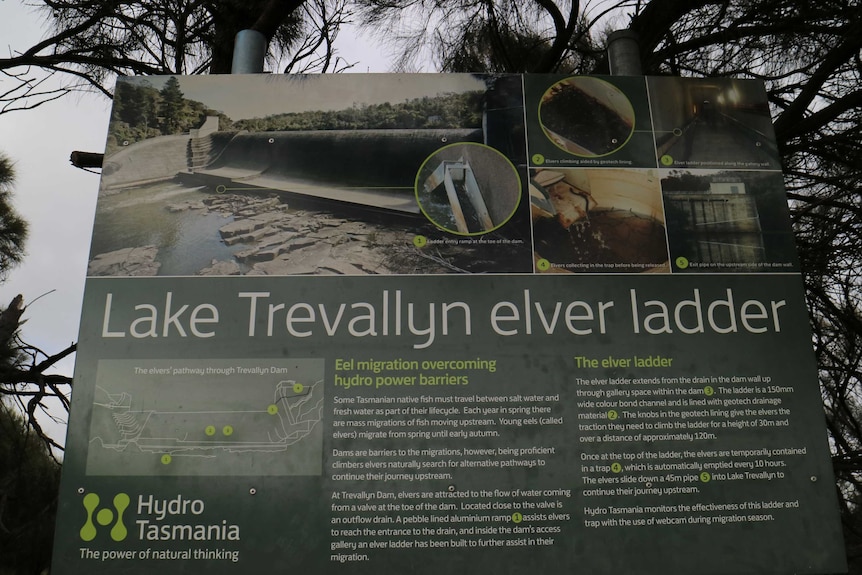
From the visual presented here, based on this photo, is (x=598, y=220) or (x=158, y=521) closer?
(x=158, y=521)

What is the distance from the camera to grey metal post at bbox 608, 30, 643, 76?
2.87 meters

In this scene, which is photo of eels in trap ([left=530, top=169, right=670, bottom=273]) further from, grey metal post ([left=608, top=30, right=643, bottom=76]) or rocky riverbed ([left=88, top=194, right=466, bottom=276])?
grey metal post ([left=608, top=30, right=643, bottom=76])

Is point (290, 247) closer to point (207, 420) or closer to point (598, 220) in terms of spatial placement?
point (207, 420)

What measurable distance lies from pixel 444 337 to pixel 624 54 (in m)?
1.31

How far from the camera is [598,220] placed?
8.25 ft

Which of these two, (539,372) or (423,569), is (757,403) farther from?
(423,569)

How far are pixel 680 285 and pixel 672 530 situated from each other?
0.73 meters

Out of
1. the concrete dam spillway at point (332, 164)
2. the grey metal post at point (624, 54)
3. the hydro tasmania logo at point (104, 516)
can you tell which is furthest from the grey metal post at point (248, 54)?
the hydro tasmania logo at point (104, 516)

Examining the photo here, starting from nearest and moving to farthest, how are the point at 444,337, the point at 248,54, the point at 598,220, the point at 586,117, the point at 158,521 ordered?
the point at 158,521 < the point at 444,337 < the point at 598,220 < the point at 586,117 < the point at 248,54

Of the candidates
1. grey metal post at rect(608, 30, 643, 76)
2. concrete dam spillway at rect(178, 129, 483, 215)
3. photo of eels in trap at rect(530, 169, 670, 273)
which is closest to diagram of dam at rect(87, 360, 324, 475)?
concrete dam spillway at rect(178, 129, 483, 215)

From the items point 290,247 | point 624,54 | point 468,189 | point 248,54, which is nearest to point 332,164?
point 290,247

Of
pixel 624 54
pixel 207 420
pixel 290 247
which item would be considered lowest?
pixel 207 420

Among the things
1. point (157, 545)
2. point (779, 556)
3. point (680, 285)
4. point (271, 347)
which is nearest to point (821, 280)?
point (680, 285)

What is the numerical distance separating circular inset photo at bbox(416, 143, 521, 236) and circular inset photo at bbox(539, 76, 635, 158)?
0.21 meters
